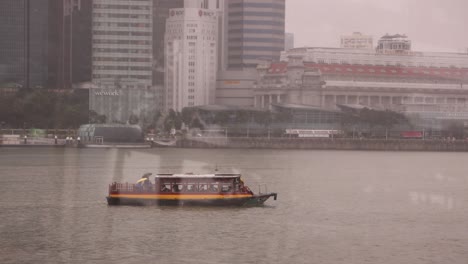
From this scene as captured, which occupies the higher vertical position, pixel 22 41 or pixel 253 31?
pixel 253 31

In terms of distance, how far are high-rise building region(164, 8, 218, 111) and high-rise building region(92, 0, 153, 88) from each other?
23.9 ft

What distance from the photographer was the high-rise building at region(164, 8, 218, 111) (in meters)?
120

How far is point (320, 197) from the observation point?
3956 centimetres

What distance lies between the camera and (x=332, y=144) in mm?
94688

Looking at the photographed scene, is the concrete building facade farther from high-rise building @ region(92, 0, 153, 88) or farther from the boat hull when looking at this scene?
the boat hull

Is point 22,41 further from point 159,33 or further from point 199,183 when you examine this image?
point 199,183

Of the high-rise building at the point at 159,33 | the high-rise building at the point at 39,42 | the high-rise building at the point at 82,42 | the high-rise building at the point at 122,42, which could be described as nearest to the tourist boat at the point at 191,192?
the high-rise building at the point at 122,42

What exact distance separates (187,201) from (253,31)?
92932 millimetres

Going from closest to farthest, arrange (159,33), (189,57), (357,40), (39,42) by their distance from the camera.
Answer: (39,42), (159,33), (189,57), (357,40)

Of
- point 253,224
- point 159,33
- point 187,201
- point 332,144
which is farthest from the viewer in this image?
point 159,33

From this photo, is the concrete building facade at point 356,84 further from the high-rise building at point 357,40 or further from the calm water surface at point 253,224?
the calm water surface at point 253,224

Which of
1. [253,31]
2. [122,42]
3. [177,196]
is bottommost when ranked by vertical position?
[177,196]

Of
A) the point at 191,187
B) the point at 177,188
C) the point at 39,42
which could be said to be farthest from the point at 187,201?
the point at 39,42

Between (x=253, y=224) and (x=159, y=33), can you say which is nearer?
(x=253, y=224)
